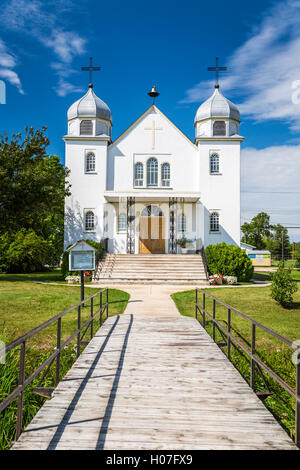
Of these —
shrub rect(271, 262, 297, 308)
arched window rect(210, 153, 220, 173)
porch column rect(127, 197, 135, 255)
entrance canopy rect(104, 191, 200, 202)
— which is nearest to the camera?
shrub rect(271, 262, 297, 308)

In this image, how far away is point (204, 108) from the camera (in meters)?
25.6

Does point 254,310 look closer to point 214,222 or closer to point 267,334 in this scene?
point 267,334

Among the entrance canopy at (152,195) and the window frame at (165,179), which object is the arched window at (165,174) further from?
the entrance canopy at (152,195)

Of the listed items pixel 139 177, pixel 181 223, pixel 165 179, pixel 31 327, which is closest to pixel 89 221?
pixel 139 177

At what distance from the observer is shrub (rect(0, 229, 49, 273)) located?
2617 cm

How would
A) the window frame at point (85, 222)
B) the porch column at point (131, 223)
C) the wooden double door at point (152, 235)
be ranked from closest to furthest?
the porch column at point (131, 223)
the window frame at point (85, 222)
the wooden double door at point (152, 235)

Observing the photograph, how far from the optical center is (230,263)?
19.9 meters

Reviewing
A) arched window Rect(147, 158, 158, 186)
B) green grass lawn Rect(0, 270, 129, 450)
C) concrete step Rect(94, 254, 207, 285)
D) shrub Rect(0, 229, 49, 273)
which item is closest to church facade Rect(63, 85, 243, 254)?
arched window Rect(147, 158, 158, 186)

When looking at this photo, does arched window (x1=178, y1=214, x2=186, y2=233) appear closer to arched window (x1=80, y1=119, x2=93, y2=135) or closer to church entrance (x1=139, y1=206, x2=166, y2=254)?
church entrance (x1=139, y1=206, x2=166, y2=254)

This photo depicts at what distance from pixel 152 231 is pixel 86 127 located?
8443 mm

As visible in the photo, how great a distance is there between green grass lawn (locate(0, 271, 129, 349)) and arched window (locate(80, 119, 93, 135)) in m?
12.9

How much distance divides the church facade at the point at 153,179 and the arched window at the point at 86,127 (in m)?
0.07

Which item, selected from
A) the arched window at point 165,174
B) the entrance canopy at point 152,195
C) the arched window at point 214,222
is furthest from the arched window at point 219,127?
the arched window at point 214,222

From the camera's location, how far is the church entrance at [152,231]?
2506 cm
